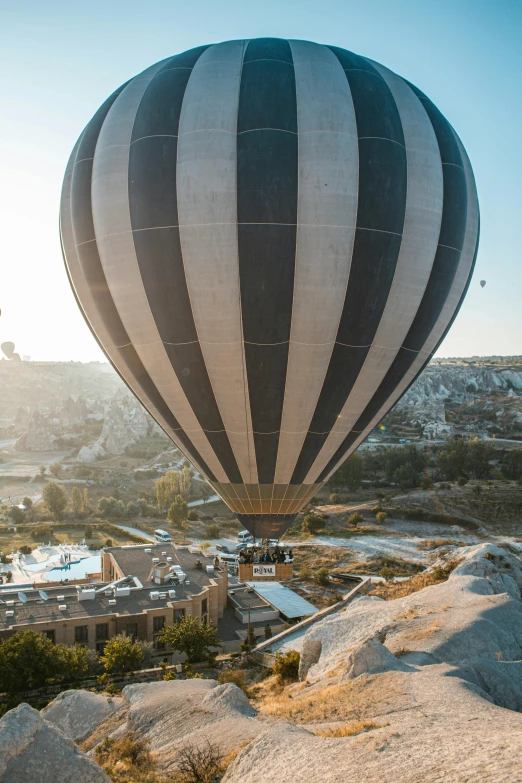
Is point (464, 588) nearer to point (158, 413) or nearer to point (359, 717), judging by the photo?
point (359, 717)

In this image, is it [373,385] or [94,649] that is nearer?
[373,385]

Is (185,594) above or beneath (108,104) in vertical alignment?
beneath

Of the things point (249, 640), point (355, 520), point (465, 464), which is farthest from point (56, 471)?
point (249, 640)

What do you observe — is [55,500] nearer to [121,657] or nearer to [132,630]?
[132,630]

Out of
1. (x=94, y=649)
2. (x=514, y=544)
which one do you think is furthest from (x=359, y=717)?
(x=514, y=544)

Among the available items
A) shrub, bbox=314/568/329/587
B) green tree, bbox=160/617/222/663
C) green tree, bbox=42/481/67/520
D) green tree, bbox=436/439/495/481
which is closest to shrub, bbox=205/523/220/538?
green tree, bbox=42/481/67/520
